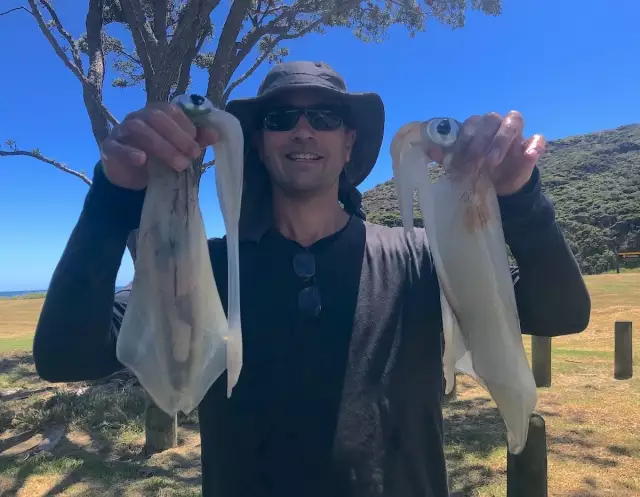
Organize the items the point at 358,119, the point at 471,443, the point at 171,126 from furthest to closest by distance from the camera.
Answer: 1. the point at 471,443
2. the point at 358,119
3. the point at 171,126

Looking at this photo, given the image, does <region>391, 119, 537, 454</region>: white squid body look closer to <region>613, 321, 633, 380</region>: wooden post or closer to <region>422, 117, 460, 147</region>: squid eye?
<region>422, 117, 460, 147</region>: squid eye

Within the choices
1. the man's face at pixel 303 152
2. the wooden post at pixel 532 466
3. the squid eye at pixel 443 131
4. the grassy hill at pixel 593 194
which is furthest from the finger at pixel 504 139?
the grassy hill at pixel 593 194

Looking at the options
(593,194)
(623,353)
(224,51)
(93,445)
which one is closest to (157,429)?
(93,445)

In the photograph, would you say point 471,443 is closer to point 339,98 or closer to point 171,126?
point 339,98

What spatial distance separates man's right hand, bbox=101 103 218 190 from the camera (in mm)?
1413

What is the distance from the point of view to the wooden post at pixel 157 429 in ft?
17.1

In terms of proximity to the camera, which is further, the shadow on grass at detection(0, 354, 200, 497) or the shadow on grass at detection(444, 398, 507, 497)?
the shadow on grass at detection(0, 354, 200, 497)

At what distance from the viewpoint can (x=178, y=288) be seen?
148 centimetres

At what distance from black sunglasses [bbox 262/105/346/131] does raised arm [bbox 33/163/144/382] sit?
650 mm

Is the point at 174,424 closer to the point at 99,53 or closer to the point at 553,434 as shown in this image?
the point at 553,434

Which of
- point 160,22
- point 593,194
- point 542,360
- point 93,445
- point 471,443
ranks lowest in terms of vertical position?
point 93,445

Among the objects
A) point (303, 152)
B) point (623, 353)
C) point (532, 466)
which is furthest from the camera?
point (623, 353)

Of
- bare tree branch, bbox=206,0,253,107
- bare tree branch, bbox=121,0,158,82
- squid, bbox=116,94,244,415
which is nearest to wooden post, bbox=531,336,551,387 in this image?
bare tree branch, bbox=206,0,253,107

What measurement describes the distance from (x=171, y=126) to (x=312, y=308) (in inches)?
28.5
